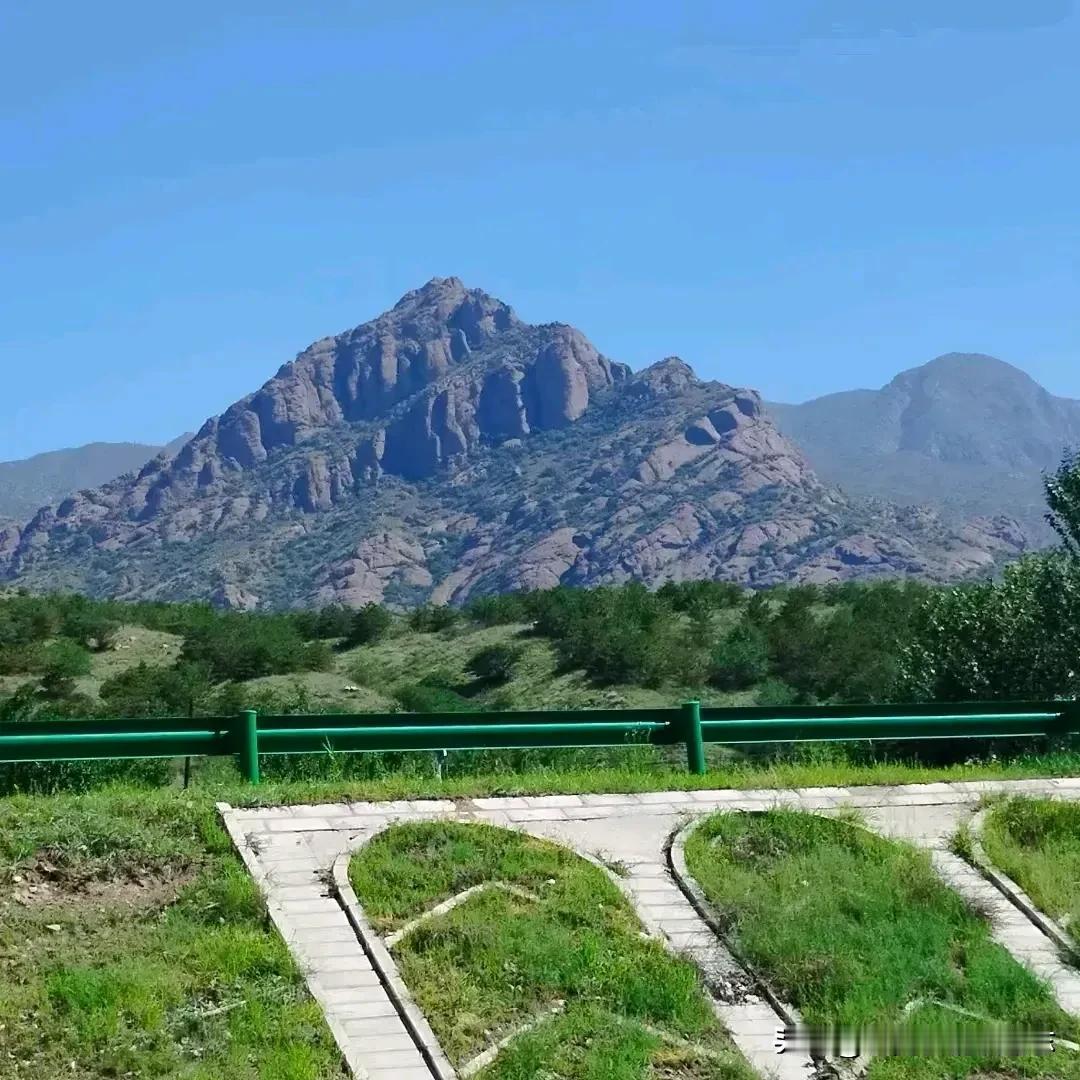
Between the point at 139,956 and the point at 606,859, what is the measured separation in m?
2.95

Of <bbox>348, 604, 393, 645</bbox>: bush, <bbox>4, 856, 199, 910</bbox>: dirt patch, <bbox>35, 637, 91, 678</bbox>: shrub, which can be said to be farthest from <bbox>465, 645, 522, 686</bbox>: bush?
<bbox>4, 856, 199, 910</bbox>: dirt patch

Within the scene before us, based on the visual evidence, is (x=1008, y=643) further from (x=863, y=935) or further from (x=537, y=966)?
(x=537, y=966)

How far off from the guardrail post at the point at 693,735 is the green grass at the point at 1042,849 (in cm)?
228

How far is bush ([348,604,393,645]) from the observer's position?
61.9m

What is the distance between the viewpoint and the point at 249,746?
1095 cm

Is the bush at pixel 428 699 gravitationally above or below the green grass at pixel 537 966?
below

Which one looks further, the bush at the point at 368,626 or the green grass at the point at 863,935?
the bush at the point at 368,626

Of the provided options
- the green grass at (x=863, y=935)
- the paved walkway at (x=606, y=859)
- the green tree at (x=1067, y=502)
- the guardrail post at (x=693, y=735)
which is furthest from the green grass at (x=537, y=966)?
the green tree at (x=1067, y=502)

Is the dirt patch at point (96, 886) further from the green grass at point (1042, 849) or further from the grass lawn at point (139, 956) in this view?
the green grass at point (1042, 849)

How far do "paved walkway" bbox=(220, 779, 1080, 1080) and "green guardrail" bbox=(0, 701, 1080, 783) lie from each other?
0.76 metres

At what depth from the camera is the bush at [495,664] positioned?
54000 millimetres

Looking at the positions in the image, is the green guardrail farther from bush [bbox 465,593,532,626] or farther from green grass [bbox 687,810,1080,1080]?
bush [bbox 465,593,532,626]

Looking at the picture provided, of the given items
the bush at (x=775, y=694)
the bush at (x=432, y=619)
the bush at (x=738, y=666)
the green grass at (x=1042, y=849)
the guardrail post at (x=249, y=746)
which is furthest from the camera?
the bush at (x=432, y=619)

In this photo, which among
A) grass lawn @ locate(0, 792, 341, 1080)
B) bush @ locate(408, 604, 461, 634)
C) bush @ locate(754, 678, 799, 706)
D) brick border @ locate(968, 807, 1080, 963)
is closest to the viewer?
grass lawn @ locate(0, 792, 341, 1080)
